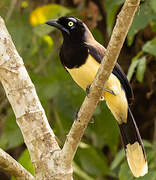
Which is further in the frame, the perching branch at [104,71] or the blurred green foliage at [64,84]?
the blurred green foliage at [64,84]

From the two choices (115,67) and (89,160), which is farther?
(89,160)

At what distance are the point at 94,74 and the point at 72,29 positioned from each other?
0.38 meters

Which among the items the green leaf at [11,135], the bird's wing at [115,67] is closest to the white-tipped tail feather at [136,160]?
the bird's wing at [115,67]

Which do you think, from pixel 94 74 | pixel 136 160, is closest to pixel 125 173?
pixel 136 160

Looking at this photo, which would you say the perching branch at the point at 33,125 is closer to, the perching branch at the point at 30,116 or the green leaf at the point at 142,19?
the perching branch at the point at 30,116

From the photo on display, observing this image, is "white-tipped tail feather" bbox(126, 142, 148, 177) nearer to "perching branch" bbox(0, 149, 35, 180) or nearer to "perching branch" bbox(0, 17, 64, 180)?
"perching branch" bbox(0, 17, 64, 180)

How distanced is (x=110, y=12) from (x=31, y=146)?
1673 mm

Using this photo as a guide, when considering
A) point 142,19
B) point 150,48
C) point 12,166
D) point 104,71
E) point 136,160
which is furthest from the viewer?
point 142,19

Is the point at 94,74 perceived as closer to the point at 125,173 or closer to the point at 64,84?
the point at 125,173

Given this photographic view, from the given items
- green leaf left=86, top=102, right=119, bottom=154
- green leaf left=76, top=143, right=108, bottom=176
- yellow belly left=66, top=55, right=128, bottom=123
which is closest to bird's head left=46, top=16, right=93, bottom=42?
yellow belly left=66, top=55, right=128, bottom=123

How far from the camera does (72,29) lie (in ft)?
10.4

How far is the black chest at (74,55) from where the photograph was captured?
9.81 feet

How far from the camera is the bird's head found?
313 centimetres

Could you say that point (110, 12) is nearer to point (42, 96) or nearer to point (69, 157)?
point (42, 96)
